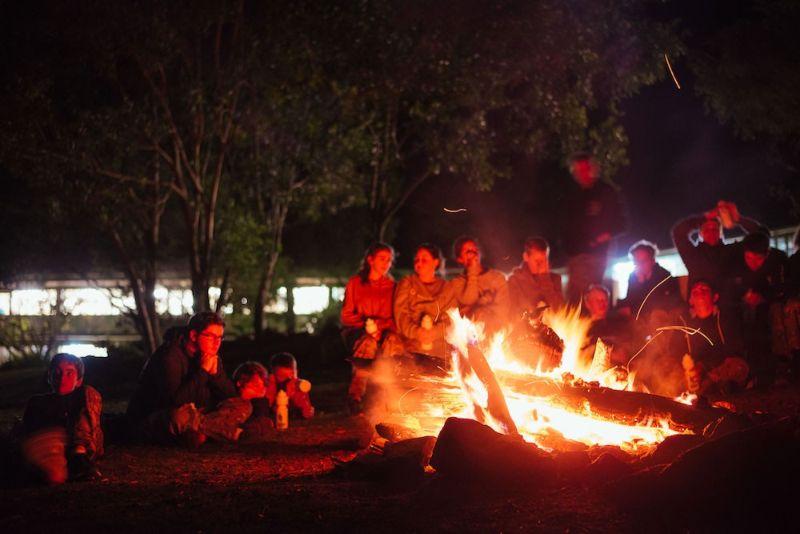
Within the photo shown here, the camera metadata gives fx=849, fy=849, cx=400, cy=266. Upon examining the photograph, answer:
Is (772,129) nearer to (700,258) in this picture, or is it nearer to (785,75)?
(785,75)

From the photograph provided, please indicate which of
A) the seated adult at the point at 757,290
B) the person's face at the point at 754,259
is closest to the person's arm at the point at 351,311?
the seated adult at the point at 757,290

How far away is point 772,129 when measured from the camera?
17328 millimetres

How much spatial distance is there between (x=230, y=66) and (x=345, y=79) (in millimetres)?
2292

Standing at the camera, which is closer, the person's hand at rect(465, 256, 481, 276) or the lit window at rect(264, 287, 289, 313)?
the person's hand at rect(465, 256, 481, 276)

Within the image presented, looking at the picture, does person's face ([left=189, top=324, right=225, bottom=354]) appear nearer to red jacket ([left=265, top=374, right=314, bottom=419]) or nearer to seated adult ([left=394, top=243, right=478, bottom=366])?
red jacket ([left=265, top=374, right=314, bottom=419])

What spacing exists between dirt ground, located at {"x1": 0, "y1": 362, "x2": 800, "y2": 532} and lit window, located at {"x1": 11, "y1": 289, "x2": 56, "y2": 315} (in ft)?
53.2

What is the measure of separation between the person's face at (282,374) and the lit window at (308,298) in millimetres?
15757

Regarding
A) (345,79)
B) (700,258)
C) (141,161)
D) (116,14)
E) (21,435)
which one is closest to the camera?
(21,435)

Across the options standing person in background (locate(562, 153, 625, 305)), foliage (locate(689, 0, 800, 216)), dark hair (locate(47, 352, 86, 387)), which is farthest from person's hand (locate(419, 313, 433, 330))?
foliage (locate(689, 0, 800, 216))

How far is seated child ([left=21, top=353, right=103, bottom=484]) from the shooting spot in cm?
595

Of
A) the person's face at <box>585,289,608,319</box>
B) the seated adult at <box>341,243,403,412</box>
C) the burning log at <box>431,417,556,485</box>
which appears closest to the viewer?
the burning log at <box>431,417,556,485</box>

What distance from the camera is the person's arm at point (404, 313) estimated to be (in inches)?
346

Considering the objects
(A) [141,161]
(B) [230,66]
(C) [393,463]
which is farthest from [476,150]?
(C) [393,463]

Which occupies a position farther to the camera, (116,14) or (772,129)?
(772,129)
